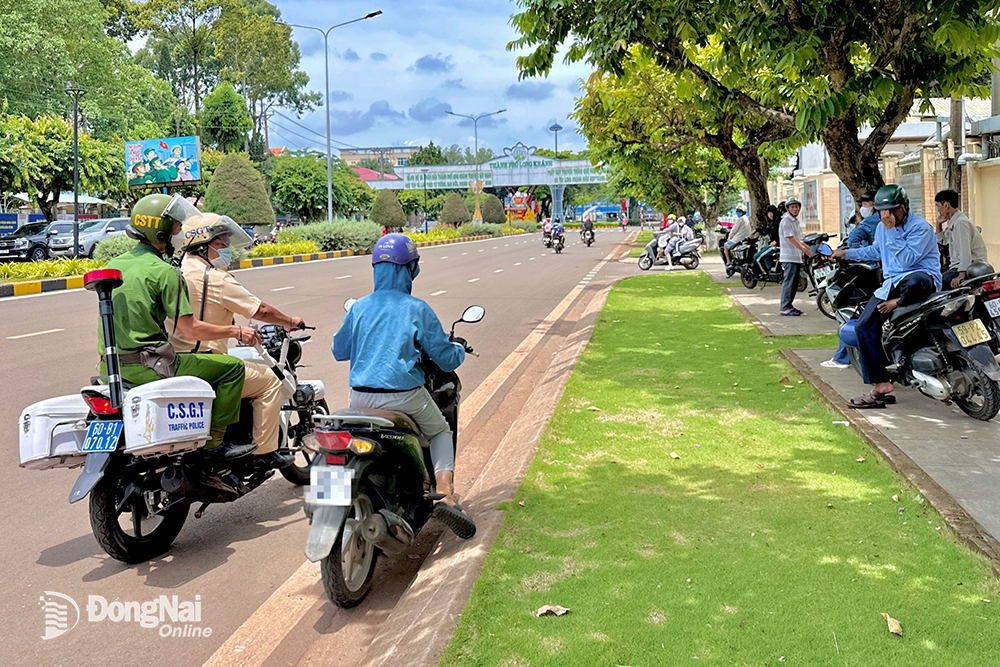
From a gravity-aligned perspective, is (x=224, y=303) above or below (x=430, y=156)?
below

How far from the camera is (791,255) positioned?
12641mm

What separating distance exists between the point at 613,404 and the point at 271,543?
123 inches

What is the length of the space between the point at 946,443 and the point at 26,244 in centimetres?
2889

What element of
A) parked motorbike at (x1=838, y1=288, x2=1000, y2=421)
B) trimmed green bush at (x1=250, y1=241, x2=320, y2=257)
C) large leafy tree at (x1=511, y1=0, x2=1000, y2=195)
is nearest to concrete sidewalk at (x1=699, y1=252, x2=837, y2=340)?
large leafy tree at (x1=511, y1=0, x2=1000, y2=195)

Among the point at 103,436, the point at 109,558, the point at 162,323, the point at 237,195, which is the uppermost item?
the point at 237,195

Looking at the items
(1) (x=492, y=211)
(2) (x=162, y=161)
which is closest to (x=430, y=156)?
(1) (x=492, y=211)

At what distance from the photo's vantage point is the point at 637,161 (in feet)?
73.6

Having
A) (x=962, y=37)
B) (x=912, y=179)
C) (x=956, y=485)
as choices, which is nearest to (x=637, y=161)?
(x=912, y=179)

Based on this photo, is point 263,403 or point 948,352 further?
point 948,352

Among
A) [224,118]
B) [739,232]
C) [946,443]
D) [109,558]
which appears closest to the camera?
[109,558]

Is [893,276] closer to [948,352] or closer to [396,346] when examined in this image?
[948,352]

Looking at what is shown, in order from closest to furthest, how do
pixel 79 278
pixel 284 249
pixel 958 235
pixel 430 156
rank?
pixel 958 235
pixel 79 278
pixel 284 249
pixel 430 156

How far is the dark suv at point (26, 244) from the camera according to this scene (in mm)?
27788

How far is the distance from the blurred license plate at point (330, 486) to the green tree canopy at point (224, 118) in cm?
6208
